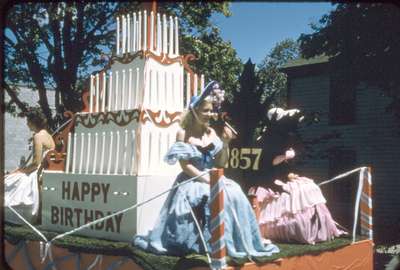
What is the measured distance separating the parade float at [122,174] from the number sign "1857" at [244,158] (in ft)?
0.08

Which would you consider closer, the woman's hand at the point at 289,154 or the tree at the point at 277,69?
the woman's hand at the point at 289,154

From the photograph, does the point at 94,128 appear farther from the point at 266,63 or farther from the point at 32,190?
the point at 266,63

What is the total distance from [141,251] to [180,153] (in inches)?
37.0

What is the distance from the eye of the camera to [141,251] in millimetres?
4484

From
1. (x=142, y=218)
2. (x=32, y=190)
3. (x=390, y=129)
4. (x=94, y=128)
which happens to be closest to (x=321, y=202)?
(x=142, y=218)

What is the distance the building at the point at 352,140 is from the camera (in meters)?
12.9

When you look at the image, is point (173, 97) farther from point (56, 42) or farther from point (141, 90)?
point (56, 42)

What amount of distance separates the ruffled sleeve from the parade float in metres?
0.44

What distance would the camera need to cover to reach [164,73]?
18.4 ft

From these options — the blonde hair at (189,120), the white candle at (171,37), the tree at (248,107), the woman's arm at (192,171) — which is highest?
the white candle at (171,37)

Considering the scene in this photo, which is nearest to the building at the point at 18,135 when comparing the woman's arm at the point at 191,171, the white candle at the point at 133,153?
the white candle at the point at 133,153

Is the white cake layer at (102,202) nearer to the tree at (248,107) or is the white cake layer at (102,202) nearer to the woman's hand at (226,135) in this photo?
the woman's hand at (226,135)

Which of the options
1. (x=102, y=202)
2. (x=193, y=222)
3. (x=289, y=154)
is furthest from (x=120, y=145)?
(x=289, y=154)

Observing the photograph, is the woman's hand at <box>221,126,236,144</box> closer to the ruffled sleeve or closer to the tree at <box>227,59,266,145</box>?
the ruffled sleeve
